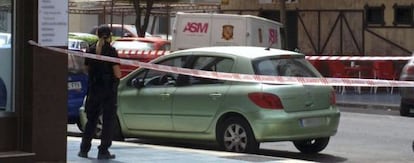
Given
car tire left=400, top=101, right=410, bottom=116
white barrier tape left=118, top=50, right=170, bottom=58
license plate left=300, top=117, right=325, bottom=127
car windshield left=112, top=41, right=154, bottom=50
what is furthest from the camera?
car windshield left=112, top=41, right=154, bottom=50

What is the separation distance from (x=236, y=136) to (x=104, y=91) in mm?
2287

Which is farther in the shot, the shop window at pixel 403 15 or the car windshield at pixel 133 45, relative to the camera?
the shop window at pixel 403 15

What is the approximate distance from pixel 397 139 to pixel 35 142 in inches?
270

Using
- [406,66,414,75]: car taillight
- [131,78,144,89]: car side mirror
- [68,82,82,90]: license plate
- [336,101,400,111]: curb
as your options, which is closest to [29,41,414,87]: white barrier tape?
[131,78,144,89]: car side mirror

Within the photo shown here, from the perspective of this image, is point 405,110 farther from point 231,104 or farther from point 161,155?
point 161,155

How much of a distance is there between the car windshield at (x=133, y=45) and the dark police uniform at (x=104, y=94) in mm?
13194

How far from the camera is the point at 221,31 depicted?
910 inches

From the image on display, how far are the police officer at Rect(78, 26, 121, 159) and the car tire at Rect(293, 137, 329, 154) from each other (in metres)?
3.11

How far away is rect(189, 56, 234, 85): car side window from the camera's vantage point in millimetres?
11562

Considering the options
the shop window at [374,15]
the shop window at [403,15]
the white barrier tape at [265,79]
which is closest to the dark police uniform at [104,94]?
the white barrier tape at [265,79]

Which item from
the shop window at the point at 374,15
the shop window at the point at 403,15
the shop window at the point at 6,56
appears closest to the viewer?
the shop window at the point at 6,56

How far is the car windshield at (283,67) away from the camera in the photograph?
11.4 metres

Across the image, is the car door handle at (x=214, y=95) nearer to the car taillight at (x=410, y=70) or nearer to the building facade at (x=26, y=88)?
the building facade at (x=26, y=88)

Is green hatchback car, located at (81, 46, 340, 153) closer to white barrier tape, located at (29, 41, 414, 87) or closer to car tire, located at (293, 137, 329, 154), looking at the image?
car tire, located at (293, 137, 329, 154)
